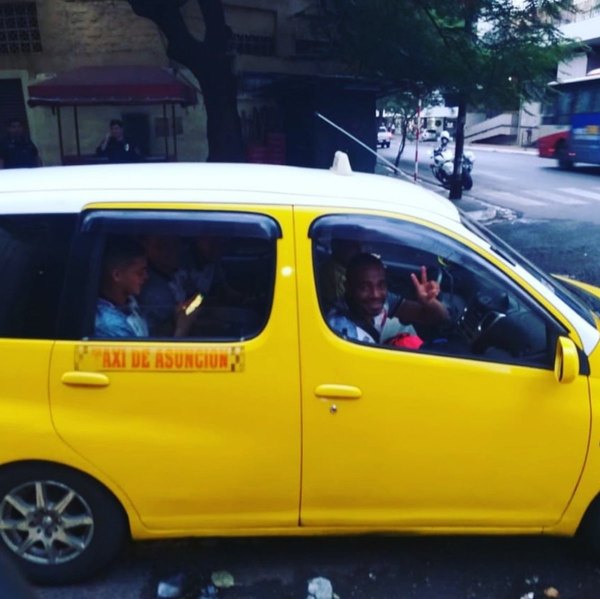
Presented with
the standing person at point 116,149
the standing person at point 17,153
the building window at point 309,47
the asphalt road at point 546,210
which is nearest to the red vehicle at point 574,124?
the asphalt road at point 546,210

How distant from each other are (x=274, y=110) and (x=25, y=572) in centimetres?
A: 1481

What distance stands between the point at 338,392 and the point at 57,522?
130 centimetres

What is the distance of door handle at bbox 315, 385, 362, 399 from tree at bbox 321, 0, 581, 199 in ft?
29.4

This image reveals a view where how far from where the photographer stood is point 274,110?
16594mm

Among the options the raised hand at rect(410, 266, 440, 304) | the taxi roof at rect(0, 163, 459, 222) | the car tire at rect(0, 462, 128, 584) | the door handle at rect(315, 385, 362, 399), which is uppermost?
the taxi roof at rect(0, 163, 459, 222)

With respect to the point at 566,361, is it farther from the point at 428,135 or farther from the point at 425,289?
A: the point at 428,135

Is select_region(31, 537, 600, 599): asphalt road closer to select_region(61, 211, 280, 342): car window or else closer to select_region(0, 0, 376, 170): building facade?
select_region(61, 211, 280, 342): car window

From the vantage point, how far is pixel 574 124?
23297 mm

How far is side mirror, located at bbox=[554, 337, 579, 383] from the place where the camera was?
2.63 meters

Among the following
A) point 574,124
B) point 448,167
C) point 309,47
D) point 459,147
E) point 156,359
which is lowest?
point 448,167

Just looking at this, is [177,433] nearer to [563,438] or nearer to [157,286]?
[157,286]

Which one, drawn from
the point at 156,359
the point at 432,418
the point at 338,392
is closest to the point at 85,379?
the point at 156,359

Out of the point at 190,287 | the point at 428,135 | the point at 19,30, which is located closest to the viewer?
the point at 190,287

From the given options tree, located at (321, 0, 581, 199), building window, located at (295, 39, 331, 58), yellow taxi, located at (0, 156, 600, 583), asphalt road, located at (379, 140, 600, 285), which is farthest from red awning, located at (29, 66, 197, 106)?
yellow taxi, located at (0, 156, 600, 583)
